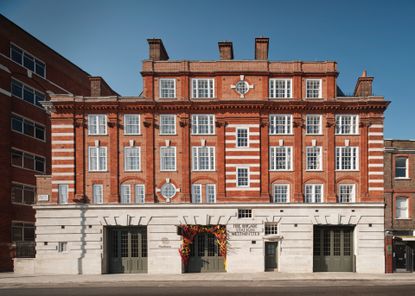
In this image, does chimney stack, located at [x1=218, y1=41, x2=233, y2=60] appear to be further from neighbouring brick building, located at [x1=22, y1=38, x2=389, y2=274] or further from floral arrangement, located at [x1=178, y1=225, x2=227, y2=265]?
floral arrangement, located at [x1=178, y1=225, x2=227, y2=265]

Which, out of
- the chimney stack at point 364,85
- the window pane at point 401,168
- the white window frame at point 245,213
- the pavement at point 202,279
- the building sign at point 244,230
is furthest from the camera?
the window pane at point 401,168

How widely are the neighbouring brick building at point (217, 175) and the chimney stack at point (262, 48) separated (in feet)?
3.37

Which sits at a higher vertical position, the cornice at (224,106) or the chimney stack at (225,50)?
the chimney stack at (225,50)

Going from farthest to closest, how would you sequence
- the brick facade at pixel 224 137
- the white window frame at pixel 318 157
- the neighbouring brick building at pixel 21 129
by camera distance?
the neighbouring brick building at pixel 21 129, the white window frame at pixel 318 157, the brick facade at pixel 224 137

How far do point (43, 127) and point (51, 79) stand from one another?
18.3ft

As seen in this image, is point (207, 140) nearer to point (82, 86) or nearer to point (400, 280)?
point (400, 280)

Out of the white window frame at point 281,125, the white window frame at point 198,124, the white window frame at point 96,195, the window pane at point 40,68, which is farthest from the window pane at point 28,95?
the white window frame at point 281,125

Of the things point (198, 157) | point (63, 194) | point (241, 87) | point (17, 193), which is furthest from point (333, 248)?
point (17, 193)

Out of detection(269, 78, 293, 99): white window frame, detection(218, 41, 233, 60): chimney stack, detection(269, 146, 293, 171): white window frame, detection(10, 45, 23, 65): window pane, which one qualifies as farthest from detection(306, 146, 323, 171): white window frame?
detection(10, 45, 23, 65): window pane

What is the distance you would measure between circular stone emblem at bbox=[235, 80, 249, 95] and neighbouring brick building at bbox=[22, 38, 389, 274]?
8cm

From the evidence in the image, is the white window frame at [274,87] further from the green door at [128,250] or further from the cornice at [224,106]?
the green door at [128,250]

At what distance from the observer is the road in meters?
19.4

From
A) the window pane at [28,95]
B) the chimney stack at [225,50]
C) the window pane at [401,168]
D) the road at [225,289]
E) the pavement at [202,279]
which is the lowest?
the pavement at [202,279]

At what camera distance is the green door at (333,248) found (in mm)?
26438
